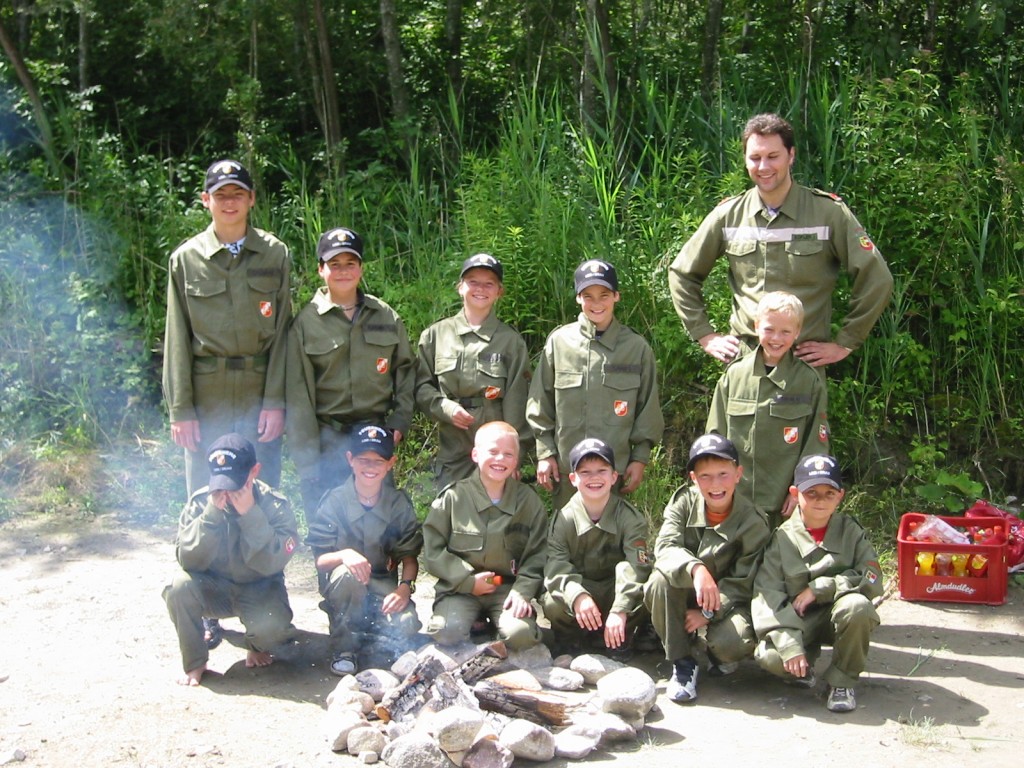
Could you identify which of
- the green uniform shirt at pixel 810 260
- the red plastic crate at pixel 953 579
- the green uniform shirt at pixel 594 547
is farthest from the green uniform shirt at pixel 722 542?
the red plastic crate at pixel 953 579

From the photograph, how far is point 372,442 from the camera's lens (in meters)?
5.48

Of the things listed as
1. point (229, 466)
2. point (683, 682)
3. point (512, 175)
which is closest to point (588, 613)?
point (683, 682)

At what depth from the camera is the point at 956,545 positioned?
604 cm

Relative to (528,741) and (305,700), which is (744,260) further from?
(305,700)

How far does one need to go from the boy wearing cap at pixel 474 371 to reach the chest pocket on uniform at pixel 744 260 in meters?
1.14

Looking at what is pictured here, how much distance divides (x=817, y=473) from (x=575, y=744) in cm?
153

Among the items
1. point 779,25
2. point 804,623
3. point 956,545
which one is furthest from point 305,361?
point 779,25

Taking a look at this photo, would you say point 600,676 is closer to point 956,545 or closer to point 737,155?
point 956,545

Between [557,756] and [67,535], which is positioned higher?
[557,756]

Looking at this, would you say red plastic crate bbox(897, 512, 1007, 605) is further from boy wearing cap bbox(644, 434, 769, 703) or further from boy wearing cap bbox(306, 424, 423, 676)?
boy wearing cap bbox(306, 424, 423, 676)

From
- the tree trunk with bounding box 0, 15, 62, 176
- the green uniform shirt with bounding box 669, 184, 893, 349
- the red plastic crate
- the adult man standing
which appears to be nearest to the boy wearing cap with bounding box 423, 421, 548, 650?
the adult man standing

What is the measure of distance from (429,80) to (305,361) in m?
4.89

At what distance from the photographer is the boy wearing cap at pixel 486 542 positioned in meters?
5.42

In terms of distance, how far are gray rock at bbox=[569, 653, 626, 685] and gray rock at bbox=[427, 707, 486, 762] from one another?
2.98ft
